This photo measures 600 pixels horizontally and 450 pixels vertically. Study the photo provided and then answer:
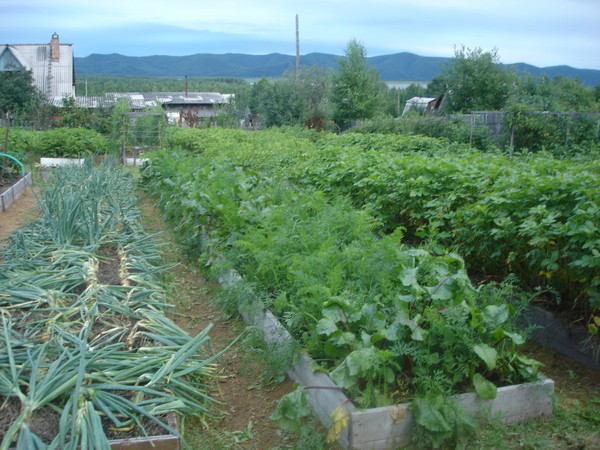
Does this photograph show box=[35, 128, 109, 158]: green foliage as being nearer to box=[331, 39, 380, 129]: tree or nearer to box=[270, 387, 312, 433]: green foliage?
box=[331, 39, 380, 129]: tree

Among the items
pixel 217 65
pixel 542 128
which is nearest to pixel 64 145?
pixel 542 128

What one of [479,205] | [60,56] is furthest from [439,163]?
[60,56]

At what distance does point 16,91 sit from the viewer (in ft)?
118

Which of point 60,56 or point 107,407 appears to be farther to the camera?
point 60,56

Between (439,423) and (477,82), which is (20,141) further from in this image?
(477,82)

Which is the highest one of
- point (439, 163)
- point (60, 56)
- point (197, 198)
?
point (60, 56)

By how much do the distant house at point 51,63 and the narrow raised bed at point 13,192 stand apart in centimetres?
3565

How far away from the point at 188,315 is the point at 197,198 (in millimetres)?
1918

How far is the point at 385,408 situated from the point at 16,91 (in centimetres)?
3957

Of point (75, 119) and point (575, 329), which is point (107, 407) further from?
point (75, 119)

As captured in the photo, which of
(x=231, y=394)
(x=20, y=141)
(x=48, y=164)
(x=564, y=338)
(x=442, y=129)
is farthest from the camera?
(x=442, y=129)

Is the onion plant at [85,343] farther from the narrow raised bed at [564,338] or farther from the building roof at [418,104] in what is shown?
the building roof at [418,104]

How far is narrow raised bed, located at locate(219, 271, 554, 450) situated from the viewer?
2.61m

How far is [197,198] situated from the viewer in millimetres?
6266
